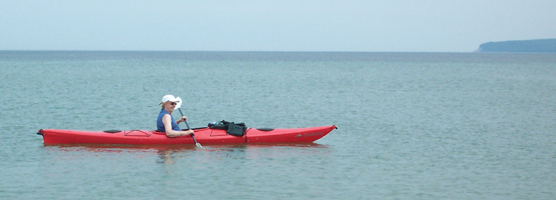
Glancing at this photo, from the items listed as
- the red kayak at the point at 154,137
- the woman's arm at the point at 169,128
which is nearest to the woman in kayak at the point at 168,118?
the woman's arm at the point at 169,128

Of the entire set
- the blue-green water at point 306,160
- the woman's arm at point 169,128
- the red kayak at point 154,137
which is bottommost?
the blue-green water at point 306,160

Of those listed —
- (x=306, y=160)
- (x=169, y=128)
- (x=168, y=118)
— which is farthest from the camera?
(x=169, y=128)

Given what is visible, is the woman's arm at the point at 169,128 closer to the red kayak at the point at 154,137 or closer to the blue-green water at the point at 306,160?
the red kayak at the point at 154,137

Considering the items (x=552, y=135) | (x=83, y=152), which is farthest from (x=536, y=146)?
(x=83, y=152)

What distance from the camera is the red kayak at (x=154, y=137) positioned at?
45.8 feet

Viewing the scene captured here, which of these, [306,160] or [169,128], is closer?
[306,160]

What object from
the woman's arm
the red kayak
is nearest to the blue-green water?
the red kayak

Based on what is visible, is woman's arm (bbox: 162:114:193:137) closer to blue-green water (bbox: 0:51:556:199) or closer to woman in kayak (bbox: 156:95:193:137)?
woman in kayak (bbox: 156:95:193:137)

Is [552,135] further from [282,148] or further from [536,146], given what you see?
[282,148]

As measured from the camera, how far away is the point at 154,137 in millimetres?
13945

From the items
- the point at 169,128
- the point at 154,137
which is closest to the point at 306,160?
the point at 169,128

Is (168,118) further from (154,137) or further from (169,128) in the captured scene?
(154,137)

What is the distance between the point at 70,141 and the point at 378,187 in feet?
23.6

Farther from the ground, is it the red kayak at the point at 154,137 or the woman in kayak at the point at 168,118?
the woman in kayak at the point at 168,118
